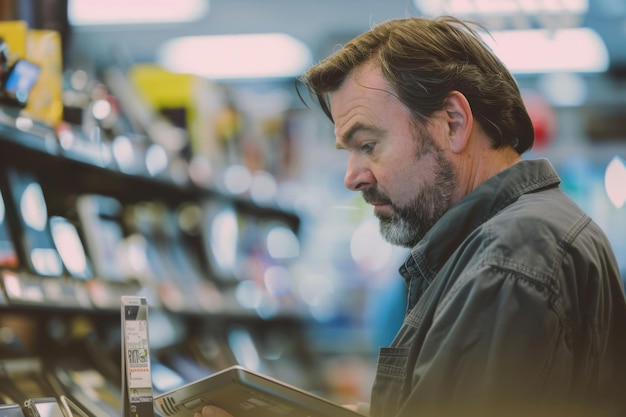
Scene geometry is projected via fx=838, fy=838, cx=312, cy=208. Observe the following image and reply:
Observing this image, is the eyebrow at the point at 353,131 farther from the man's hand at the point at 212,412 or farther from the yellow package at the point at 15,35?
the yellow package at the point at 15,35

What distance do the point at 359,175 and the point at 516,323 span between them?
0.60m

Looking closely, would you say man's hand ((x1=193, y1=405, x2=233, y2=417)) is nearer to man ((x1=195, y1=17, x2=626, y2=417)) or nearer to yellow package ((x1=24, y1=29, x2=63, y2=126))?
man ((x1=195, y1=17, x2=626, y2=417))

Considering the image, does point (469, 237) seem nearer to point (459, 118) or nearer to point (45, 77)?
point (459, 118)

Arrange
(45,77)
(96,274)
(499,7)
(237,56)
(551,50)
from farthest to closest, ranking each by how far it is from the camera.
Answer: (237,56), (551,50), (499,7), (96,274), (45,77)

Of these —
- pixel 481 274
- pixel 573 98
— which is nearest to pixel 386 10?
pixel 573 98

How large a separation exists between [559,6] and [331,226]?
332cm

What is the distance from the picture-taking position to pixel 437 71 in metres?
1.77

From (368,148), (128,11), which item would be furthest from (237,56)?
(368,148)

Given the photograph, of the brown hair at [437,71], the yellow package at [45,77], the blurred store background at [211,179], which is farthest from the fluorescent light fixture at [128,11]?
the brown hair at [437,71]

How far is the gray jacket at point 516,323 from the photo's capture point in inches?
52.9

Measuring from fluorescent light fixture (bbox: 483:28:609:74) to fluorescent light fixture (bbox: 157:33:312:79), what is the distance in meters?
1.95

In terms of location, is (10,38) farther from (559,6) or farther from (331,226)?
(331,226)

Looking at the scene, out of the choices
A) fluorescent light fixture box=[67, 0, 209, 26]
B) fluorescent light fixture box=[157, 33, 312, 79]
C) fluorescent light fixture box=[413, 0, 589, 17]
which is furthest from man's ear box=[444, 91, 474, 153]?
fluorescent light fixture box=[157, 33, 312, 79]

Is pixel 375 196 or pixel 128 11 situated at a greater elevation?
pixel 128 11
